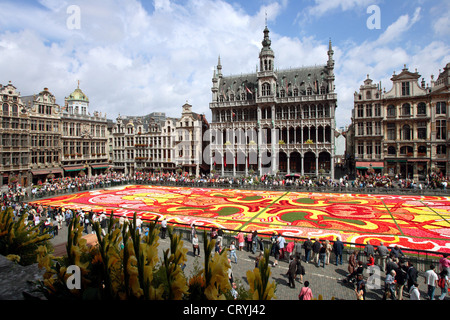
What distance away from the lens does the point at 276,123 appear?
53.1 m

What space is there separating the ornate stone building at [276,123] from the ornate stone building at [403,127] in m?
5.48

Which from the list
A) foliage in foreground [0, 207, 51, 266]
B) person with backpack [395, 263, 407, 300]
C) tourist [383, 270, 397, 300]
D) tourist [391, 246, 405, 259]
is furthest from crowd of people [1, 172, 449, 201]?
foliage in foreground [0, 207, 51, 266]

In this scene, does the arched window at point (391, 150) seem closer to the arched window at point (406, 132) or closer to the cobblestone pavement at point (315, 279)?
the arched window at point (406, 132)

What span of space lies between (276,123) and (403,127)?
2121 cm

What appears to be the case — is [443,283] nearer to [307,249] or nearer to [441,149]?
[307,249]

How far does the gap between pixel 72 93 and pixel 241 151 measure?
46.9 metres

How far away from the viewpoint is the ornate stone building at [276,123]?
50312mm

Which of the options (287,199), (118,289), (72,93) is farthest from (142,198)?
(72,93)

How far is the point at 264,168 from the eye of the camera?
5350 centimetres

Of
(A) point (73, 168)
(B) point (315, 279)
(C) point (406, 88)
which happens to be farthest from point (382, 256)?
(A) point (73, 168)

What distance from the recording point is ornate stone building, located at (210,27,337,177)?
165 ft

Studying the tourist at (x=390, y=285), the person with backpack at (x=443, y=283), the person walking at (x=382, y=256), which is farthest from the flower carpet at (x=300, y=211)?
the tourist at (x=390, y=285)

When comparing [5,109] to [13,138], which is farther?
[13,138]
